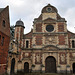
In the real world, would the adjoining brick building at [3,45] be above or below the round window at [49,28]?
below

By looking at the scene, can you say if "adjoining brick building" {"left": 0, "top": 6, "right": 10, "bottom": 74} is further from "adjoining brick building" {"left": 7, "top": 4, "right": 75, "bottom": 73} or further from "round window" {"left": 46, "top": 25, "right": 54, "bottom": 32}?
"round window" {"left": 46, "top": 25, "right": 54, "bottom": 32}

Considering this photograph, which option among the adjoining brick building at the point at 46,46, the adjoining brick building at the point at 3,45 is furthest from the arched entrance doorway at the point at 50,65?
the adjoining brick building at the point at 3,45

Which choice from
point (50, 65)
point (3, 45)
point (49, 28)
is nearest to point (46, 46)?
point (50, 65)

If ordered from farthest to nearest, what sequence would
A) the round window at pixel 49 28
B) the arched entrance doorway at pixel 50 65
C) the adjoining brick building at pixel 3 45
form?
the round window at pixel 49 28 < the arched entrance doorway at pixel 50 65 < the adjoining brick building at pixel 3 45

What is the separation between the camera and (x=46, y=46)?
2055 centimetres

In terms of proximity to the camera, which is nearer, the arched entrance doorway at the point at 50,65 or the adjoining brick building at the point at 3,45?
the adjoining brick building at the point at 3,45

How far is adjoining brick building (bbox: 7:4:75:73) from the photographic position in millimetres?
19922

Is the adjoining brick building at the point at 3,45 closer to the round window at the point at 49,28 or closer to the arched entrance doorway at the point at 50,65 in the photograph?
the arched entrance doorway at the point at 50,65

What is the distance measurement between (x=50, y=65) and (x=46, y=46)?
156 inches

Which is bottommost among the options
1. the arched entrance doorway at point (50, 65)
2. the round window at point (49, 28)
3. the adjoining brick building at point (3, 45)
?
the arched entrance doorway at point (50, 65)

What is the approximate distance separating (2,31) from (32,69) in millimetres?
10082

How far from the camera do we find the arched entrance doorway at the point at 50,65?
19922 mm

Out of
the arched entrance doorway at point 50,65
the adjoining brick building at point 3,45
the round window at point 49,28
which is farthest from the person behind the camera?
the round window at point 49,28

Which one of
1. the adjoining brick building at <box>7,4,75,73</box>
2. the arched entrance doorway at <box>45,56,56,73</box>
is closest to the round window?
the adjoining brick building at <box>7,4,75,73</box>
